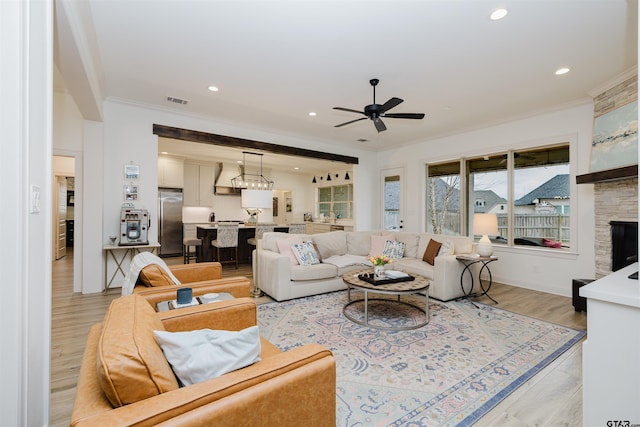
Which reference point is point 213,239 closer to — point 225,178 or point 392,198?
point 225,178

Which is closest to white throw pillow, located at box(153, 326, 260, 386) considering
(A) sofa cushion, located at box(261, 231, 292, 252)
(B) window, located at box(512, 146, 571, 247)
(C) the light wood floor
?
(C) the light wood floor

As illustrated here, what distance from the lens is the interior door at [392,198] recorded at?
686 centimetres

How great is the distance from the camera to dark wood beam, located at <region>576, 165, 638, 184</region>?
3.09 metres

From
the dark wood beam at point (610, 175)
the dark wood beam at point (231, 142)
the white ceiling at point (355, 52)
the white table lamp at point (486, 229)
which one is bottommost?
the white table lamp at point (486, 229)

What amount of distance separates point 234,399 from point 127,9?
2.94 meters

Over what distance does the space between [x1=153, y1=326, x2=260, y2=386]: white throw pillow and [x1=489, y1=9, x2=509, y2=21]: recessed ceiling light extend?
2.94 metres

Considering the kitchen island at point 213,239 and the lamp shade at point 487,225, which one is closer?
the lamp shade at point 487,225

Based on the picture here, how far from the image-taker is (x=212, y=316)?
1734 millimetres

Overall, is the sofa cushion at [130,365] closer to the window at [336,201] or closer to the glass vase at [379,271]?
the glass vase at [379,271]

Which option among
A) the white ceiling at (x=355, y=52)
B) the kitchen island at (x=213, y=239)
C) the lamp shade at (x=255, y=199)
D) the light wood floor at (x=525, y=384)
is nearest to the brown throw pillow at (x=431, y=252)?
the light wood floor at (x=525, y=384)

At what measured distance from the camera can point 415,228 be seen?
6434mm

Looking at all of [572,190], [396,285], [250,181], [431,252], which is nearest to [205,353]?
[396,285]

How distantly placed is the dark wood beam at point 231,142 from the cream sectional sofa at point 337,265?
72.1 inches

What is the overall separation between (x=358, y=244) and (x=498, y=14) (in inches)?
147
